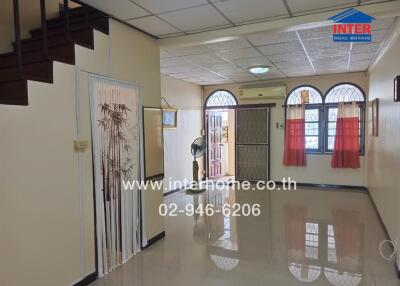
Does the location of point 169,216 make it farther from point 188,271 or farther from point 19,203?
point 19,203

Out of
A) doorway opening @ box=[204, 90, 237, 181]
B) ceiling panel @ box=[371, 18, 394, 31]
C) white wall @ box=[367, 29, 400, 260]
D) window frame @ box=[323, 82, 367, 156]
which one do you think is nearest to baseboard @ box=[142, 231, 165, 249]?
white wall @ box=[367, 29, 400, 260]

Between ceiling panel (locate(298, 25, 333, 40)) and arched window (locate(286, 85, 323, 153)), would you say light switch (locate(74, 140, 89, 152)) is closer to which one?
ceiling panel (locate(298, 25, 333, 40))

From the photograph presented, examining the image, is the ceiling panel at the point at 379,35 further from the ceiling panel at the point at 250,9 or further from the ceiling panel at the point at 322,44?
the ceiling panel at the point at 250,9

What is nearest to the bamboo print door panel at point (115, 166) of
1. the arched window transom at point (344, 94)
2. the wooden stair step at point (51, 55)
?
the wooden stair step at point (51, 55)

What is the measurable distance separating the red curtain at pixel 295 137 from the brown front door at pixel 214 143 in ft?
7.18

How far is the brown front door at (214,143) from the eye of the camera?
823 centimetres

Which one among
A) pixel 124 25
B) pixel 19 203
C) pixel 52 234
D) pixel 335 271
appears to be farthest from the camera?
pixel 124 25

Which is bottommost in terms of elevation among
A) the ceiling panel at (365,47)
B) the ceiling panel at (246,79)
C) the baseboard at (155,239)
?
the baseboard at (155,239)

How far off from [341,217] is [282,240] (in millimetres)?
1480

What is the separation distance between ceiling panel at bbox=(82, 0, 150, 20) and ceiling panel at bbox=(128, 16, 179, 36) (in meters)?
0.12

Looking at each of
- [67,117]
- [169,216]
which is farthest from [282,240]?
[67,117]

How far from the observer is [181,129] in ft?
23.0

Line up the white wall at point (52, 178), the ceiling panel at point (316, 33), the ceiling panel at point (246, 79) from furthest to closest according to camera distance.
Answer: the ceiling panel at point (246, 79) → the ceiling panel at point (316, 33) → the white wall at point (52, 178)

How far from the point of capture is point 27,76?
2229 millimetres
